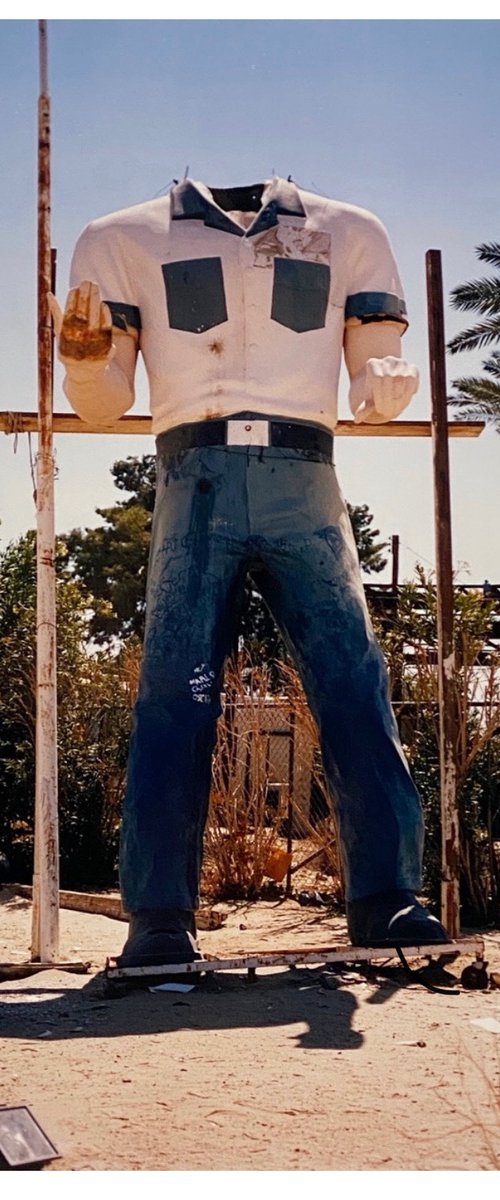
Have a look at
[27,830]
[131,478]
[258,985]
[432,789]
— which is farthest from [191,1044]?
[131,478]

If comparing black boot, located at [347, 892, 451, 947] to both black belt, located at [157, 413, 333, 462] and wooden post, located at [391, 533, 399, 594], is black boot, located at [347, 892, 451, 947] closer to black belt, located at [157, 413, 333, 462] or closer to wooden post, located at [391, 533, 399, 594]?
black belt, located at [157, 413, 333, 462]

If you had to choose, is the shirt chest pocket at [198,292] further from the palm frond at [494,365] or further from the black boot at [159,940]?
the palm frond at [494,365]

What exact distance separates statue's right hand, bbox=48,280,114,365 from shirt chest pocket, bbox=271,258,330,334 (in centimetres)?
56

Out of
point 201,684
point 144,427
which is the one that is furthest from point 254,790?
point 201,684

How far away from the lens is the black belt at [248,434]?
15.0 feet

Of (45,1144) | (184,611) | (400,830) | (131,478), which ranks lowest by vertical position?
(45,1144)

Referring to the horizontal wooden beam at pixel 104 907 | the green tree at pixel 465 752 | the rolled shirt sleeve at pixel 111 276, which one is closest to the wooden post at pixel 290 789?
the green tree at pixel 465 752

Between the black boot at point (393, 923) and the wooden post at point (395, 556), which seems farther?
the wooden post at point (395, 556)

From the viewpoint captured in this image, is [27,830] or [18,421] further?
[27,830]

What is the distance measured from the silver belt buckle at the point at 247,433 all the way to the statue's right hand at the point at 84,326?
0.44 metres

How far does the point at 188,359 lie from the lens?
4.64 metres

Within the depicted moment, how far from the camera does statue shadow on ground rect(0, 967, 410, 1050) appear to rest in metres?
3.82

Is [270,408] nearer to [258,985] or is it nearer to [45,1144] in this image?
[258,985]

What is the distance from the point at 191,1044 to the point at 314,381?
6.89 ft
